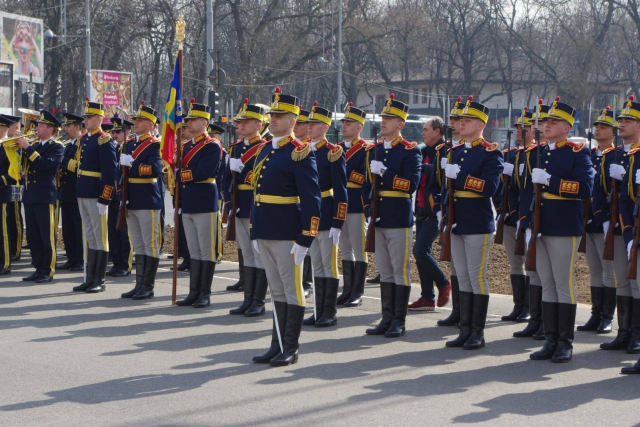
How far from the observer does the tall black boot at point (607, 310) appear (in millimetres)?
8594

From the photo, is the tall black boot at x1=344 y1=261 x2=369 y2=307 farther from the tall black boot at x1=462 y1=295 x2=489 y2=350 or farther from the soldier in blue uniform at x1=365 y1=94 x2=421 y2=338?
the tall black boot at x1=462 y1=295 x2=489 y2=350

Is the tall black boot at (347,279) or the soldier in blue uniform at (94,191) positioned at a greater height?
the soldier in blue uniform at (94,191)

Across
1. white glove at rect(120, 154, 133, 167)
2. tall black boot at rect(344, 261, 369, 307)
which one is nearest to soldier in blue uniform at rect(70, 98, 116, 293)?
white glove at rect(120, 154, 133, 167)

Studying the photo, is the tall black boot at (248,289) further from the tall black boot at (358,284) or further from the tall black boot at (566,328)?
the tall black boot at (566,328)

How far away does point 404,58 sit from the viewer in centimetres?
5347

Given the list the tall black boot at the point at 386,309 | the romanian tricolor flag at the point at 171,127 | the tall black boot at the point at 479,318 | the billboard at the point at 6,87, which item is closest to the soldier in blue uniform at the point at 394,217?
the tall black boot at the point at 386,309

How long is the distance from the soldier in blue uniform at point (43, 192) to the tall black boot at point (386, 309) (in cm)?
496

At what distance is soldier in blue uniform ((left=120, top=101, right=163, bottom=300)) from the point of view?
10.4 m

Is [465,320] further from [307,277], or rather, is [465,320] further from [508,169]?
[307,277]

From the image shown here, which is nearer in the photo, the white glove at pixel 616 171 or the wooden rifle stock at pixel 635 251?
the wooden rifle stock at pixel 635 251

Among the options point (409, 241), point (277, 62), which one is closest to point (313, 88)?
point (277, 62)

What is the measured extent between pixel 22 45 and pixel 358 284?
25.6 m

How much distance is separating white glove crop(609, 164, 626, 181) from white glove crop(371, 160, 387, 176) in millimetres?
2037

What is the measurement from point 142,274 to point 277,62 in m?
33.5
